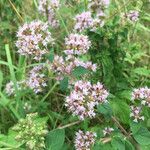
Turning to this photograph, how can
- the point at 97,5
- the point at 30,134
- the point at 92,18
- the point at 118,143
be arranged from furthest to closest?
the point at 97,5, the point at 92,18, the point at 118,143, the point at 30,134

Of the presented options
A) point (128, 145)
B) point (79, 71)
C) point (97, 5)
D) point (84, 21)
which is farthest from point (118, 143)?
point (97, 5)

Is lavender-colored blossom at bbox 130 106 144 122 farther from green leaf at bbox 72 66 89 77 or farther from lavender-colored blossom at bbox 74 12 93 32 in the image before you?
lavender-colored blossom at bbox 74 12 93 32

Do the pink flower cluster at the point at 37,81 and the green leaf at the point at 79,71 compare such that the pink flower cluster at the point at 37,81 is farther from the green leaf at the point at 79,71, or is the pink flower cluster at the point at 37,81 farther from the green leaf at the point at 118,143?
the green leaf at the point at 118,143

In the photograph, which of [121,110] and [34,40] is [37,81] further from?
[121,110]

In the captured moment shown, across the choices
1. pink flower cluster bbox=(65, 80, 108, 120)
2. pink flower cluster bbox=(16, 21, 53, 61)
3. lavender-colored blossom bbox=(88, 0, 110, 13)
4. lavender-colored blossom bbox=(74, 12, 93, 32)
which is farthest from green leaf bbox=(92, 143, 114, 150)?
lavender-colored blossom bbox=(88, 0, 110, 13)

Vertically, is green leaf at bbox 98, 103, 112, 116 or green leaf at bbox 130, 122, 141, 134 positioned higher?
green leaf at bbox 98, 103, 112, 116

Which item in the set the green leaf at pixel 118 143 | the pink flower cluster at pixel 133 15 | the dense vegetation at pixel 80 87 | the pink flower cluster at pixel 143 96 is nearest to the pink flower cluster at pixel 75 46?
the dense vegetation at pixel 80 87
